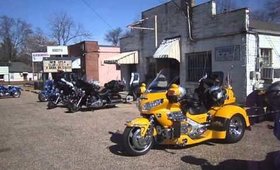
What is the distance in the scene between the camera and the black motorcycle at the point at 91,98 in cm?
1478

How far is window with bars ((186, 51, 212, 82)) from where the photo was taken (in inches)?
640

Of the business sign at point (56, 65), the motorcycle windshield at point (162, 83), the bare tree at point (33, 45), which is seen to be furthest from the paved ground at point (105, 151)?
the bare tree at point (33, 45)

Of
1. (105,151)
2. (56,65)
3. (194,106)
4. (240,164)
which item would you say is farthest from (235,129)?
(56,65)

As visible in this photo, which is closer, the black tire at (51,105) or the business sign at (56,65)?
the black tire at (51,105)

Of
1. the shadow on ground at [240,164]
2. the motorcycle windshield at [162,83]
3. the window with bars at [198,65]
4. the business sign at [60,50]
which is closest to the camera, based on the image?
the shadow on ground at [240,164]

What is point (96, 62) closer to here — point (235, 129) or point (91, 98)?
point (91, 98)

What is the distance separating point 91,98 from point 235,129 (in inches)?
324

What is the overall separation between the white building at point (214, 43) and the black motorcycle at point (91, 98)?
3.63 m

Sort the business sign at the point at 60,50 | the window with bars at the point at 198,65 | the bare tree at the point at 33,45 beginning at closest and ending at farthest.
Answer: the window with bars at the point at 198,65
the business sign at the point at 60,50
the bare tree at the point at 33,45

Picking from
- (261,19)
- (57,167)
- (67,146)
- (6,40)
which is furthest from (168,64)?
(6,40)

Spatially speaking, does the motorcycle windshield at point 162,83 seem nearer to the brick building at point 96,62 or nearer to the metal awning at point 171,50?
the metal awning at point 171,50

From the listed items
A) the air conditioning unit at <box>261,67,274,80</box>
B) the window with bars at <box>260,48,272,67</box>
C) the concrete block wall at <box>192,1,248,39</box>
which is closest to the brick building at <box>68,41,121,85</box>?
the concrete block wall at <box>192,1,248,39</box>

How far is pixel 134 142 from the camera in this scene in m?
6.98

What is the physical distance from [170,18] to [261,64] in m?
5.91
